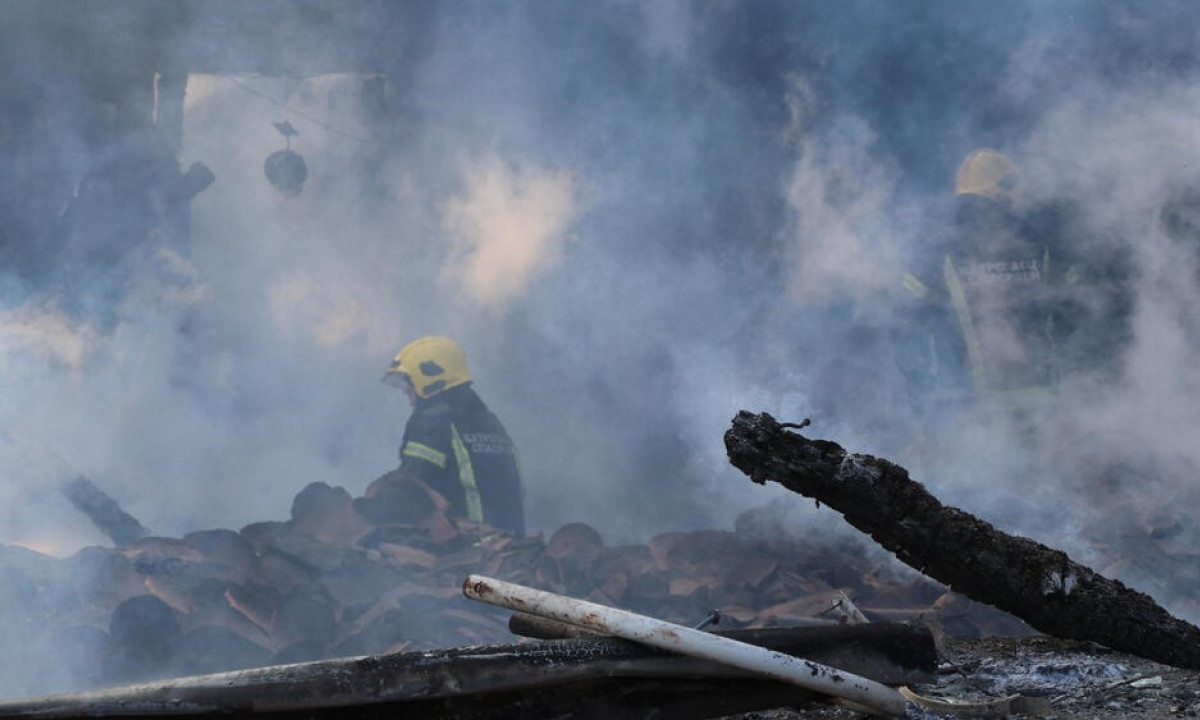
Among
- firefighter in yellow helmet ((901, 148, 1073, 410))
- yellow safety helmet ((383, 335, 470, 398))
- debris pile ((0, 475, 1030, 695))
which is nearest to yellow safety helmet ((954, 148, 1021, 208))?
firefighter in yellow helmet ((901, 148, 1073, 410))

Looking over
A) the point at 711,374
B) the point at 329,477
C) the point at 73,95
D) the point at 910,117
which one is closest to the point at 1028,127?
the point at 910,117

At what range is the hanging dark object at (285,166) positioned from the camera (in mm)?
14109

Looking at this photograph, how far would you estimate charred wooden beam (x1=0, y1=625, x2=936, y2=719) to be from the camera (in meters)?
1.82

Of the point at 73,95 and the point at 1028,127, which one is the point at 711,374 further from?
the point at 73,95

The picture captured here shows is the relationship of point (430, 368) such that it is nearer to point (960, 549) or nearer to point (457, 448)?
point (457, 448)

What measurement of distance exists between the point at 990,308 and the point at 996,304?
5cm

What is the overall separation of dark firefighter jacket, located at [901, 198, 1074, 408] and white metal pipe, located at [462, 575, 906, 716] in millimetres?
6965

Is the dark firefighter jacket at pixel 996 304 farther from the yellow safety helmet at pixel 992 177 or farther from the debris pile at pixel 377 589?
the debris pile at pixel 377 589

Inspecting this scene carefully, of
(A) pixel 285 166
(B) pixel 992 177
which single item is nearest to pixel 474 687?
(B) pixel 992 177

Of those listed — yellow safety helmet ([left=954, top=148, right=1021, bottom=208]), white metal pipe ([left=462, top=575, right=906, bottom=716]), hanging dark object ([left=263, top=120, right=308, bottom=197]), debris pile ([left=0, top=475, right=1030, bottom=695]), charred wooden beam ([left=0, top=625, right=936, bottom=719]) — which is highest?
hanging dark object ([left=263, top=120, right=308, bottom=197])

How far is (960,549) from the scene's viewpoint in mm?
2727

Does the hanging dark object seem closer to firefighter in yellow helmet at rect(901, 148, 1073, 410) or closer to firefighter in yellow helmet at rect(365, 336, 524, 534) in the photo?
firefighter in yellow helmet at rect(365, 336, 524, 534)

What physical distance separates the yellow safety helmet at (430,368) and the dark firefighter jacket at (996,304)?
12.6ft

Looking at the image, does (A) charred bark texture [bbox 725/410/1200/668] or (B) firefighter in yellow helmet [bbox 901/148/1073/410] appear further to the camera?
(B) firefighter in yellow helmet [bbox 901/148/1073/410]
